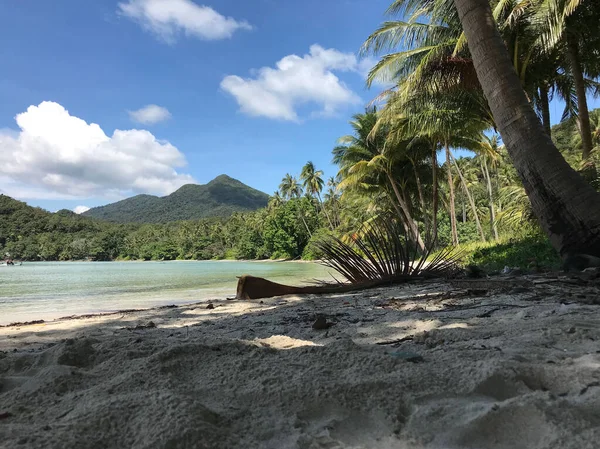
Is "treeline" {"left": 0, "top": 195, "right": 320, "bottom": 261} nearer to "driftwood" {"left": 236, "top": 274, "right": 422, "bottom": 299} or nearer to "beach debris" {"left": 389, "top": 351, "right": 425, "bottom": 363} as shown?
"driftwood" {"left": 236, "top": 274, "right": 422, "bottom": 299}

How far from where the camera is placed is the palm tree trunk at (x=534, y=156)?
4453 mm

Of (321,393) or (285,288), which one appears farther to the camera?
(285,288)

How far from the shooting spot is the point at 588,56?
11070 millimetres

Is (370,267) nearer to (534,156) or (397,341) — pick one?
(534,156)

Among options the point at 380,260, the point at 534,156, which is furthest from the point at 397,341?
the point at 534,156

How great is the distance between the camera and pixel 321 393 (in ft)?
4.41

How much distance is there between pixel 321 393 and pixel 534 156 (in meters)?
4.67

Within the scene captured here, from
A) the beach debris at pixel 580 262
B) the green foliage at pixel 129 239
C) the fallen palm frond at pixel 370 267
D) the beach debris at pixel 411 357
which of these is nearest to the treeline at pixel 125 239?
the green foliage at pixel 129 239

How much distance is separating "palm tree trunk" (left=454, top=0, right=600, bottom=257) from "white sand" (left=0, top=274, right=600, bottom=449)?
8.84ft

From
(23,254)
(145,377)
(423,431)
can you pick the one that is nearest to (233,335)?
(145,377)

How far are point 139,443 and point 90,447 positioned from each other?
0.12 m

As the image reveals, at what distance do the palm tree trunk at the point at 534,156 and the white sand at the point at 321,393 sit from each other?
2.70m

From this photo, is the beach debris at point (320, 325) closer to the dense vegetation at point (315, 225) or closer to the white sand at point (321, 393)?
the white sand at point (321, 393)

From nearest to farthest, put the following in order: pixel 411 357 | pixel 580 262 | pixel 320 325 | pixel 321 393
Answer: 1. pixel 321 393
2. pixel 411 357
3. pixel 320 325
4. pixel 580 262
